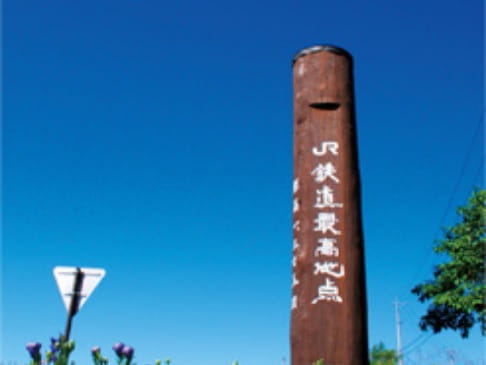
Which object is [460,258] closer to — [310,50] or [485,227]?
[485,227]

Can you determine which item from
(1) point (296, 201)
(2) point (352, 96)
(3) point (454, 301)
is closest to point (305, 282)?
(1) point (296, 201)

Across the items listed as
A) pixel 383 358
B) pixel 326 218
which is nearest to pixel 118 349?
pixel 326 218

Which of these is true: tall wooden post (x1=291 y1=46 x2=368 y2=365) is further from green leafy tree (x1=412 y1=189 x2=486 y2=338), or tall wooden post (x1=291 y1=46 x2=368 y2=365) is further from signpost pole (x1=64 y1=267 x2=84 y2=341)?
green leafy tree (x1=412 y1=189 x2=486 y2=338)

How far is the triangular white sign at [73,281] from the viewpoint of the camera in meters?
6.27

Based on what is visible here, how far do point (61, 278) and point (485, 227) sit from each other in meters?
13.5

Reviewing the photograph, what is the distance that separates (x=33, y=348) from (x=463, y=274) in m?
15.2

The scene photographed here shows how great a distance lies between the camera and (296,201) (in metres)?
5.35

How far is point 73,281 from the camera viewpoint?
6.30m

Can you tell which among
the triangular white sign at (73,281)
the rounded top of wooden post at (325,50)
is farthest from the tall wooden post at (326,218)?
the triangular white sign at (73,281)

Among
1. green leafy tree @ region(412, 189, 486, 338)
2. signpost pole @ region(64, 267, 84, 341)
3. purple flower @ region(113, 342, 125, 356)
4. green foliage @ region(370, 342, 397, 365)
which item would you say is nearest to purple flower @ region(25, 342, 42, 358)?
purple flower @ region(113, 342, 125, 356)

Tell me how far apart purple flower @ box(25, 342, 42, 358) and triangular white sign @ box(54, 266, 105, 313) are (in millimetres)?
3419

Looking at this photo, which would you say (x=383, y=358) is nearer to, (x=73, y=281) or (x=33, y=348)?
(x=73, y=281)

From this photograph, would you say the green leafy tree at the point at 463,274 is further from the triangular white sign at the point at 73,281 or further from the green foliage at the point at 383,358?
the triangular white sign at the point at 73,281

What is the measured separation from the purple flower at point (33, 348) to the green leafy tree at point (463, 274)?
48.6 feet
